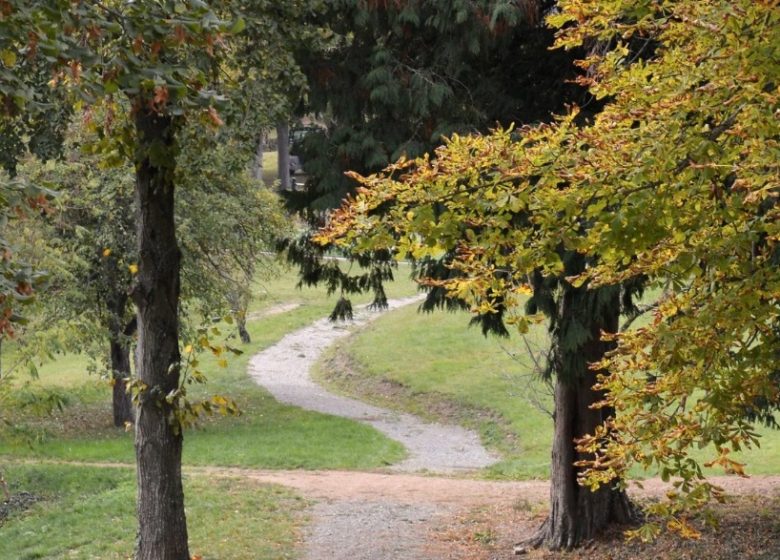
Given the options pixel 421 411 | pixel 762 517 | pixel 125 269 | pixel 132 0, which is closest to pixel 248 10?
pixel 132 0

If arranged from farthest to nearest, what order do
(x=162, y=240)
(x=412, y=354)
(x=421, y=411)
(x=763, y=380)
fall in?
(x=412, y=354)
(x=421, y=411)
(x=162, y=240)
(x=763, y=380)

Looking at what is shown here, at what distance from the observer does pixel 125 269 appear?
18.7 m

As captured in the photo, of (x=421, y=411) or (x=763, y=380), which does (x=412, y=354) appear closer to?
(x=421, y=411)

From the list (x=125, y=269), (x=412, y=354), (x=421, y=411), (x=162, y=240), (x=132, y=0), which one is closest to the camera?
(x=132, y=0)

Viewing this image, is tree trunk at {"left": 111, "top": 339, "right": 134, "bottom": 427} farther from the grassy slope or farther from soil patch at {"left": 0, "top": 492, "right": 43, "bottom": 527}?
soil patch at {"left": 0, "top": 492, "right": 43, "bottom": 527}

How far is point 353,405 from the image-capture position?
26688mm

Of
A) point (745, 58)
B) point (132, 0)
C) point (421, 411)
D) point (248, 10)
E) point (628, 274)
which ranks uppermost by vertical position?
point (248, 10)

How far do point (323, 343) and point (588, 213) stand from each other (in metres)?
30.3

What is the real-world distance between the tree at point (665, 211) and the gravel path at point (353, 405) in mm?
13211

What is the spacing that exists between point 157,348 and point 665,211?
146 inches

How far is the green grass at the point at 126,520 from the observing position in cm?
1111

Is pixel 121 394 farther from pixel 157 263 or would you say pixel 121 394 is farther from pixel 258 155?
pixel 157 263

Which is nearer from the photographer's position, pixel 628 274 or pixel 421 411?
pixel 628 274

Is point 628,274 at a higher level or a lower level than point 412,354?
higher
